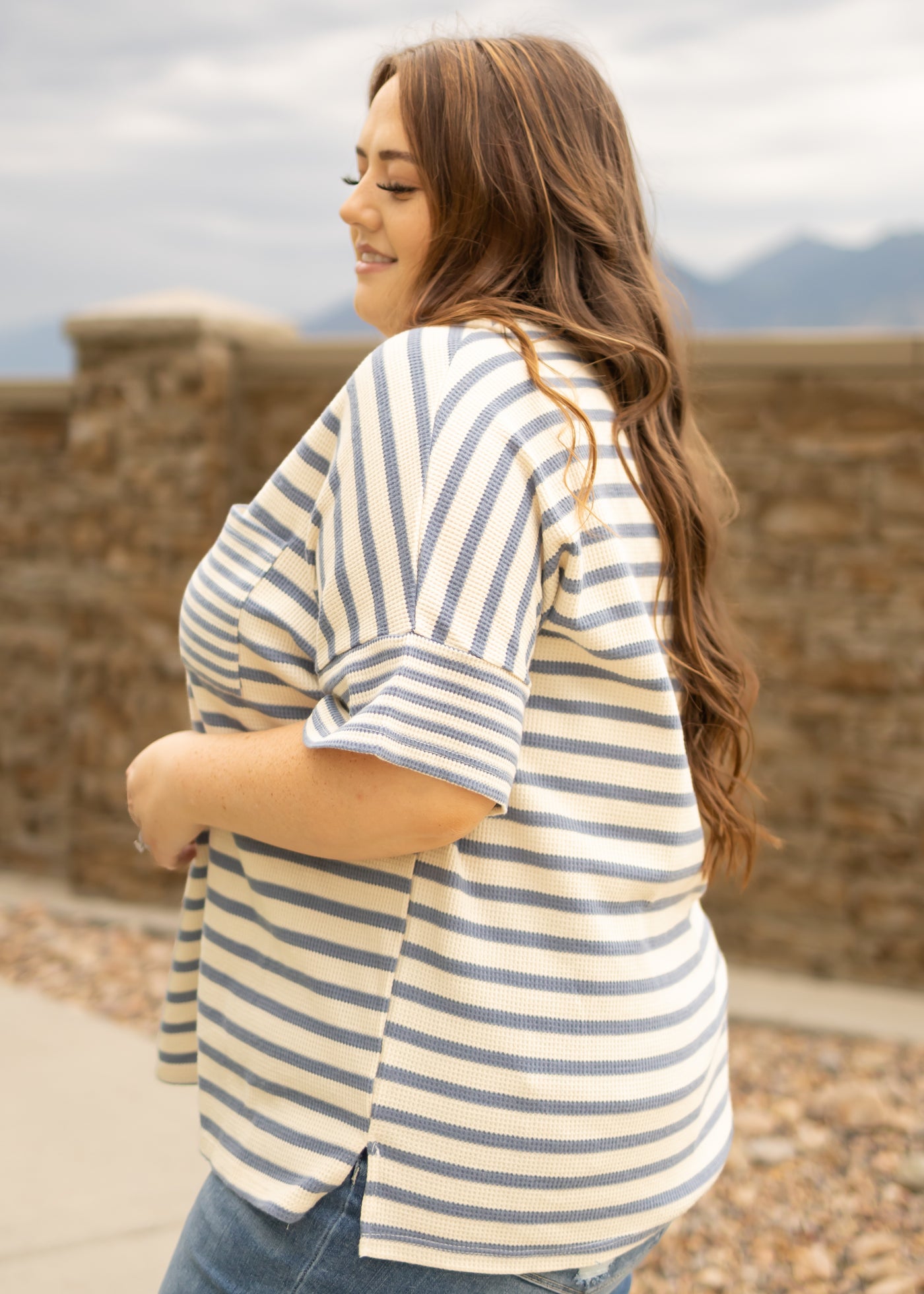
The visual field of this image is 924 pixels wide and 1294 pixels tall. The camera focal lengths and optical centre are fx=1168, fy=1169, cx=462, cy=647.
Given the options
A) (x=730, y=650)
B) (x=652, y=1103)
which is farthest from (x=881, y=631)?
(x=652, y=1103)

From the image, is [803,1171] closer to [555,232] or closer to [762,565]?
[762,565]

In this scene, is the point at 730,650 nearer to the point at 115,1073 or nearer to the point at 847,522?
the point at 115,1073

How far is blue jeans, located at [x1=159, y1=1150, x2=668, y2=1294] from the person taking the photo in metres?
0.89

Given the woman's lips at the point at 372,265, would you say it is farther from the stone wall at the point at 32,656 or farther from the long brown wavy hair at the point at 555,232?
the stone wall at the point at 32,656

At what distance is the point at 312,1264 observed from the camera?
0.90 m

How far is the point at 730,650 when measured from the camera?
1.17m

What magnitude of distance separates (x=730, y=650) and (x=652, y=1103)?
0.44m

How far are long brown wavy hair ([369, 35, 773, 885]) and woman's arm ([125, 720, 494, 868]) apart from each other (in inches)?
13.2

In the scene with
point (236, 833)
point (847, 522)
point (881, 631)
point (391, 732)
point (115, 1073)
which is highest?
point (391, 732)

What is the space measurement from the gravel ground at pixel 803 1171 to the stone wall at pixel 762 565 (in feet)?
2.05

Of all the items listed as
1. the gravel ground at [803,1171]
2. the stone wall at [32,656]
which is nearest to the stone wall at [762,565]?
the stone wall at [32,656]

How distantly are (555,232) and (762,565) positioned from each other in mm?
3058

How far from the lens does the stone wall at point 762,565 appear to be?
3836 mm

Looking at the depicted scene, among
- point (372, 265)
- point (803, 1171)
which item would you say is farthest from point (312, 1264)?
point (803, 1171)
